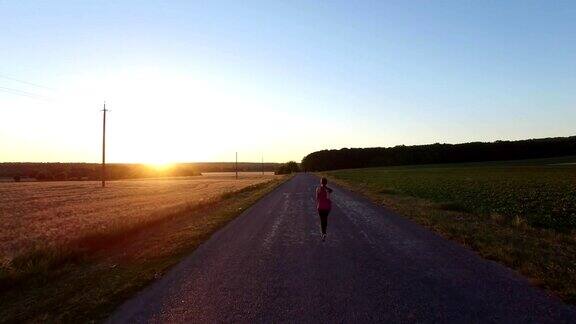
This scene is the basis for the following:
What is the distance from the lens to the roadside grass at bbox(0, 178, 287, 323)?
764 centimetres

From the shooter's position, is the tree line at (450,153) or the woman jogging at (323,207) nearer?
the woman jogging at (323,207)

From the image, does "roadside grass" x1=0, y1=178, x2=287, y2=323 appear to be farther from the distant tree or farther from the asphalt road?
the distant tree

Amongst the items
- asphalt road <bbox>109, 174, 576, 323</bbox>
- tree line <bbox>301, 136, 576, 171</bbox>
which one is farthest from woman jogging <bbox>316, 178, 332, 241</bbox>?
tree line <bbox>301, 136, 576, 171</bbox>

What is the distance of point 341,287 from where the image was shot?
817 cm

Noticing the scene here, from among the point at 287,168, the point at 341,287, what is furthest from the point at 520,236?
the point at 287,168

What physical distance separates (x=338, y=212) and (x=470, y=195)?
13.0 metres

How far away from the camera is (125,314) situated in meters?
7.07

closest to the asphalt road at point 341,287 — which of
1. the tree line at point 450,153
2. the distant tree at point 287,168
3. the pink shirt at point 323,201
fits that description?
the pink shirt at point 323,201

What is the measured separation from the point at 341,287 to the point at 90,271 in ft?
20.6

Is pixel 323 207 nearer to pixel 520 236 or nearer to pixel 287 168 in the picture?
pixel 520 236

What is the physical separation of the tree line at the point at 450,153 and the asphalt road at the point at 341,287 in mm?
116837

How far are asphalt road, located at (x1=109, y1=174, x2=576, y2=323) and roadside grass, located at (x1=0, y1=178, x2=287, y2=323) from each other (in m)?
0.50

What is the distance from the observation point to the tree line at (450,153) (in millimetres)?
113188

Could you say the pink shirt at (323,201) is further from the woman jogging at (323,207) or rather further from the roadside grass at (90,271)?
the roadside grass at (90,271)
